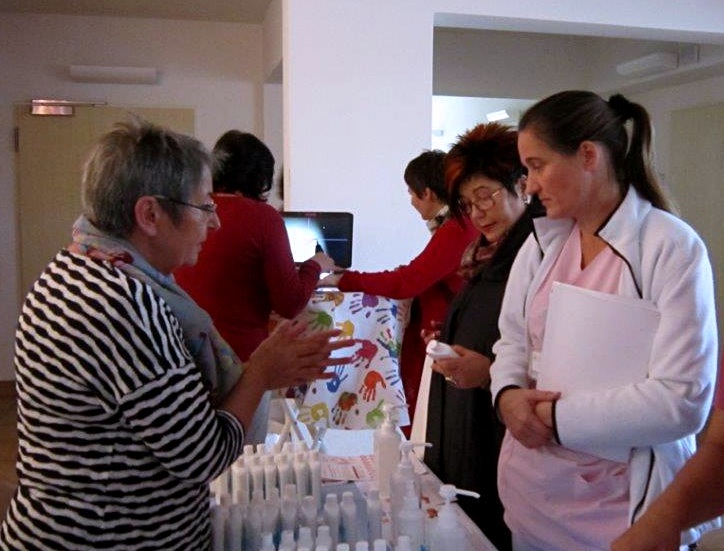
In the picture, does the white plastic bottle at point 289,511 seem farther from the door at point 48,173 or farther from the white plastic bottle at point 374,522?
the door at point 48,173

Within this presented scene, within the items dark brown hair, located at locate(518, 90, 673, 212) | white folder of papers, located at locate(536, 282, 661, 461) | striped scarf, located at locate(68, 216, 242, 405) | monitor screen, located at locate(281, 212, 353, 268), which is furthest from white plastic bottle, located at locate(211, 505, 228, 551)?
monitor screen, located at locate(281, 212, 353, 268)

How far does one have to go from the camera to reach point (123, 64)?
4.62 m

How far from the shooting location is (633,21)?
353cm

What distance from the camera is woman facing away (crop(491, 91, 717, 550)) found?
995 mm

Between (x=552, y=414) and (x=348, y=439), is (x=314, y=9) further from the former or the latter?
(x=552, y=414)

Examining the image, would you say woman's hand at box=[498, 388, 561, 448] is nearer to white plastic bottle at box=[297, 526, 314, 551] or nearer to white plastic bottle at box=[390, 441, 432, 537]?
white plastic bottle at box=[390, 441, 432, 537]

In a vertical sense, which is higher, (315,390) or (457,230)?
(457,230)

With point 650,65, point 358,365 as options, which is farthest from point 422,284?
point 650,65

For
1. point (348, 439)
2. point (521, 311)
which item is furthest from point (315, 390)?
point (521, 311)

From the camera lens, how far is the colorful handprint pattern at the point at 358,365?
203cm

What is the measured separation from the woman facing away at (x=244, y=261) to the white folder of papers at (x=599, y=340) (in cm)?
102

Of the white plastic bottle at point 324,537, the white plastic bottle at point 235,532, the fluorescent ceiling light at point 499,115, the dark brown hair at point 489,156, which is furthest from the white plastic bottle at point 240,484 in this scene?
the fluorescent ceiling light at point 499,115

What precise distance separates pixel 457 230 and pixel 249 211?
63cm

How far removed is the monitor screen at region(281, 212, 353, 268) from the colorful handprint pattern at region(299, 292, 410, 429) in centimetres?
37
